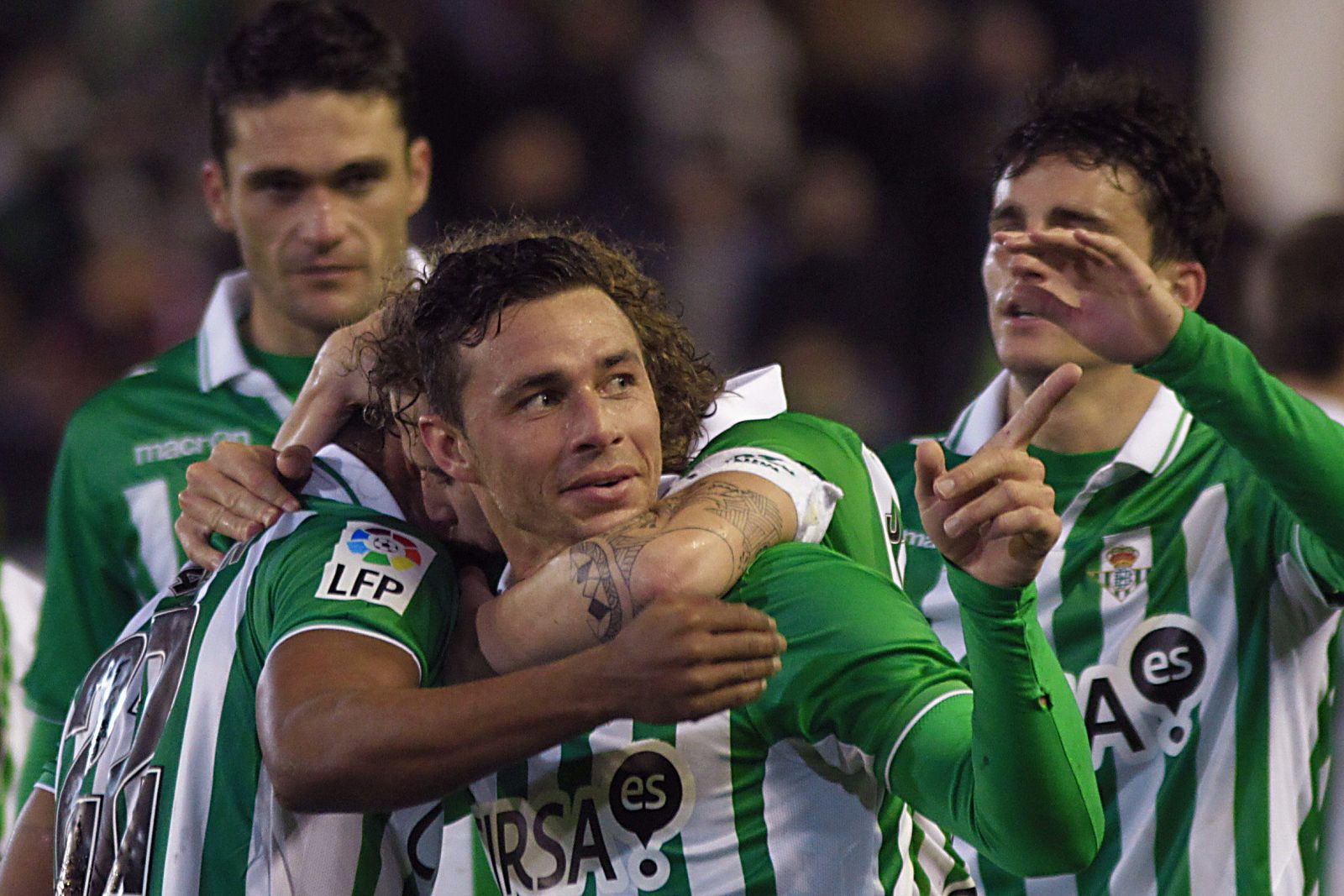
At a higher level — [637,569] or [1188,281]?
[1188,281]

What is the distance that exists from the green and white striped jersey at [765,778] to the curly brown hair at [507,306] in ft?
1.46

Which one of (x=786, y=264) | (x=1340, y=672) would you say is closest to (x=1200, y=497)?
(x=1340, y=672)

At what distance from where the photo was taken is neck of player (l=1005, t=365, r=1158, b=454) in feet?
10.2

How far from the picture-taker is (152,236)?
22.9 feet

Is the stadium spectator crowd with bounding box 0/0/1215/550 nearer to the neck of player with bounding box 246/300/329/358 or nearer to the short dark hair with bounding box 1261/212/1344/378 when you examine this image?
the short dark hair with bounding box 1261/212/1344/378

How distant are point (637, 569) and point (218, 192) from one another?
7.84ft

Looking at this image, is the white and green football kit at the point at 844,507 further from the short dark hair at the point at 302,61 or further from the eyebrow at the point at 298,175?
the short dark hair at the point at 302,61

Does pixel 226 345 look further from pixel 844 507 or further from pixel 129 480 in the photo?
pixel 844 507

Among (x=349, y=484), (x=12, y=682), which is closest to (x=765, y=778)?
(x=349, y=484)

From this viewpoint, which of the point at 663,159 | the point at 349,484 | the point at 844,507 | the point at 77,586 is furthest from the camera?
the point at 663,159

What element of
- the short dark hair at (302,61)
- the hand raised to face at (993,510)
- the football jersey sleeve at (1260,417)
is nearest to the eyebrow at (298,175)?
the short dark hair at (302,61)

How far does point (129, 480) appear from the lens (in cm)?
371

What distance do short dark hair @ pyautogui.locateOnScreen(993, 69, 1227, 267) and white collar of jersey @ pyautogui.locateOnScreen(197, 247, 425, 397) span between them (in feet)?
4.36

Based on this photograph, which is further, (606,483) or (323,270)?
(323,270)
